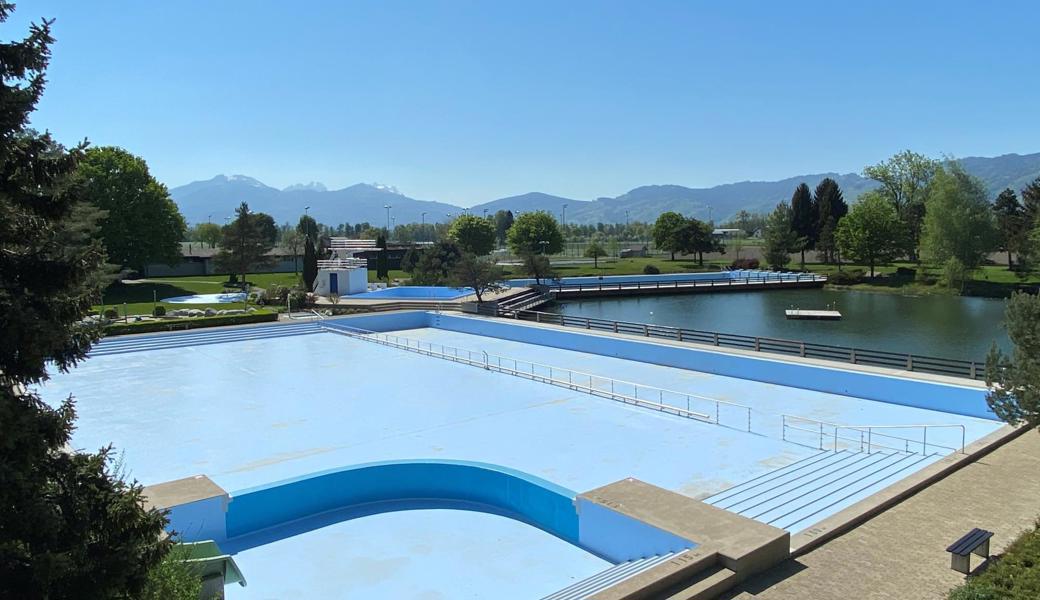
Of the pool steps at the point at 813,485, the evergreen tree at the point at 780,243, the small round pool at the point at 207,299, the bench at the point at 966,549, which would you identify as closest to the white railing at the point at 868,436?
the pool steps at the point at 813,485

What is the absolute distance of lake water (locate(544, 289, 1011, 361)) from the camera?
109 feet

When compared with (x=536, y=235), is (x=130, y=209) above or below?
above

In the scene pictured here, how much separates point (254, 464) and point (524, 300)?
121 feet

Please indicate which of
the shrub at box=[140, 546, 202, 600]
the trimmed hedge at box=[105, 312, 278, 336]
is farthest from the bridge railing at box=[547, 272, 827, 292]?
the shrub at box=[140, 546, 202, 600]

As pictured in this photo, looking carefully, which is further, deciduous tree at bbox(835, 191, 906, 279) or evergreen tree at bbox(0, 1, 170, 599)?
deciduous tree at bbox(835, 191, 906, 279)

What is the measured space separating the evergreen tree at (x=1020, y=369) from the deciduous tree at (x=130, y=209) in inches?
1958

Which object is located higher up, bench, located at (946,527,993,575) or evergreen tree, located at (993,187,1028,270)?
evergreen tree, located at (993,187,1028,270)

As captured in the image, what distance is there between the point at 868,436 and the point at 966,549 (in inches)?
288

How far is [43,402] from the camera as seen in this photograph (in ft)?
16.7

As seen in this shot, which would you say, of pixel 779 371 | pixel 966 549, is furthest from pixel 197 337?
pixel 966 549

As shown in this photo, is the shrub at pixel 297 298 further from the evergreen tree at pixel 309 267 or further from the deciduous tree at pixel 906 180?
the deciduous tree at pixel 906 180

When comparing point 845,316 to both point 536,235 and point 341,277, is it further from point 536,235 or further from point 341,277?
point 536,235

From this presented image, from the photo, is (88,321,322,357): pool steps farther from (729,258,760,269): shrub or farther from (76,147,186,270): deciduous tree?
(729,258,760,269): shrub

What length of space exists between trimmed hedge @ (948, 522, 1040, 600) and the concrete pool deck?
2.93 metres
